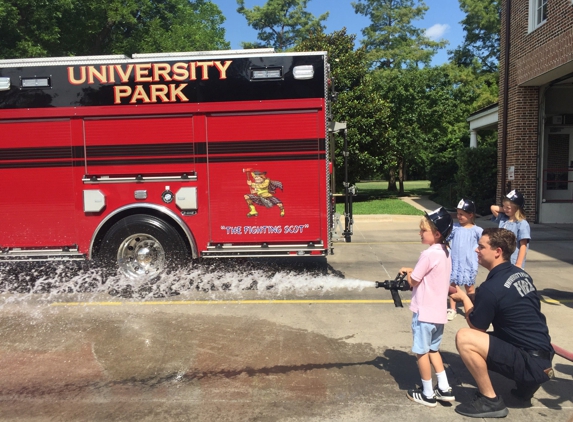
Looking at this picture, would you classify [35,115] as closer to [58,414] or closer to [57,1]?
[58,414]

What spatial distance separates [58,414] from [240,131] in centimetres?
401

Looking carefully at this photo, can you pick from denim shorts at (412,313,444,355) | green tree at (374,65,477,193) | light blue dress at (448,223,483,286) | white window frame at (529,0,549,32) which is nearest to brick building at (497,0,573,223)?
white window frame at (529,0,549,32)

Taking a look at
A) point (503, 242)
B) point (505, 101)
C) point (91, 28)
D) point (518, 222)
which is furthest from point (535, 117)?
point (91, 28)

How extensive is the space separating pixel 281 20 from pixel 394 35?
14915 mm

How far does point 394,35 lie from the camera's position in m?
44.9

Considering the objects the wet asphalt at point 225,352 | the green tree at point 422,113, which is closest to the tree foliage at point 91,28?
the green tree at point 422,113

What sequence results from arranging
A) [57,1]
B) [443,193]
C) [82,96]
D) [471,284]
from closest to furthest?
[471,284]
[82,96]
[57,1]
[443,193]

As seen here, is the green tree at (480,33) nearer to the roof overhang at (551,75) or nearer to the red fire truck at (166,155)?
the roof overhang at (551,75)

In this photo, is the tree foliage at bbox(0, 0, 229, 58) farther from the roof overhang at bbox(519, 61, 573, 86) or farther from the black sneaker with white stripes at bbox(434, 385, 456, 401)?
the black sneaker with white stripes at bbox(434, 385, 456, 401)

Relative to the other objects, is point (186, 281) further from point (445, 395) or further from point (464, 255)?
point (445, 395)

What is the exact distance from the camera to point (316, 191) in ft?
21.0

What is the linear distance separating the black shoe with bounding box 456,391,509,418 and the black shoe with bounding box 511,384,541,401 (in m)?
0.26

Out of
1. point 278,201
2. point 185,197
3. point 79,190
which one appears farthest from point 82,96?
point 278,201

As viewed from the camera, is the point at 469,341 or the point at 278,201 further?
the point at 278,201
